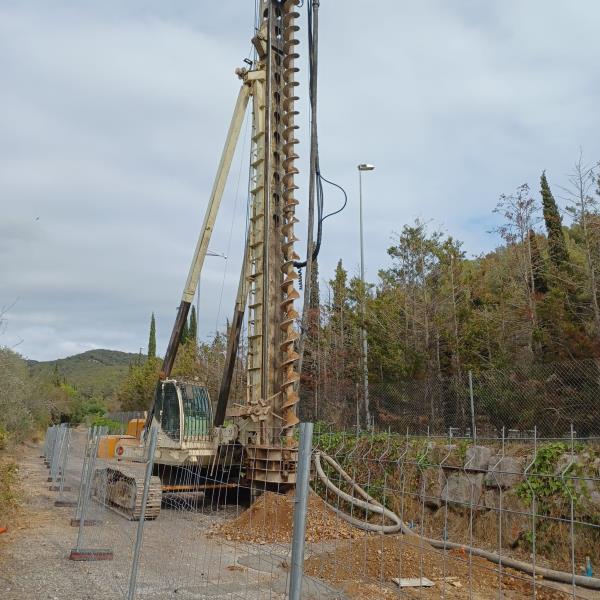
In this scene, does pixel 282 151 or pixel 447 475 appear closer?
pixel 447 475

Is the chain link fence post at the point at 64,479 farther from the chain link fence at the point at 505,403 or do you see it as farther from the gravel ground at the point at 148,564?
the chain link fence at the point at 505,403

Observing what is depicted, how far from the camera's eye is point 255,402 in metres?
11.0

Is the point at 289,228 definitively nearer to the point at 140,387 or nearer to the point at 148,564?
the point at 148,564

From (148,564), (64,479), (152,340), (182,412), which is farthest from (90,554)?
(152,340)

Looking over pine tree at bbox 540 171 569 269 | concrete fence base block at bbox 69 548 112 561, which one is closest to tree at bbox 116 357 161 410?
pine tree at bbox 540 171 569 269

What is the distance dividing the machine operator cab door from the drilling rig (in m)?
0.02

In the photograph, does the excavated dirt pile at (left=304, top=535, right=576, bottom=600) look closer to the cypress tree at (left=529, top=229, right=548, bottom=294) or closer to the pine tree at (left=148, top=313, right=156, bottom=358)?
the cypress tree at (left=529, top=229, right=548, bottom=294)

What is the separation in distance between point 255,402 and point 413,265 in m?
11.9

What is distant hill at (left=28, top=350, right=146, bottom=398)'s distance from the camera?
81.7 meters

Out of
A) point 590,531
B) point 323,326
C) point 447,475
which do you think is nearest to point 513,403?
point 447,475

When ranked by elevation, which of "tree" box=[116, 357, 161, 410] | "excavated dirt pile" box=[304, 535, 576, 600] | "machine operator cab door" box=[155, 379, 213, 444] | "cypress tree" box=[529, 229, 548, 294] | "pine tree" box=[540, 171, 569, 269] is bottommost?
"excavated dirt pile" box=[304, 535, 576, 600]

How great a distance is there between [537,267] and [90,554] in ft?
50.2

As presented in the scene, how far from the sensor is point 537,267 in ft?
61.4

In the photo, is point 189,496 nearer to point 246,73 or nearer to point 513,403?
point 513,403
